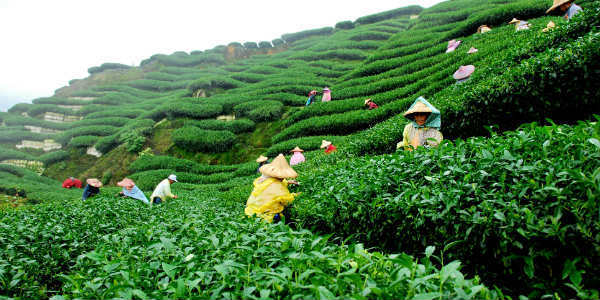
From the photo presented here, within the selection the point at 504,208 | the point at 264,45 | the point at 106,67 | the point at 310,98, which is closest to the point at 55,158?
the point at 310,98

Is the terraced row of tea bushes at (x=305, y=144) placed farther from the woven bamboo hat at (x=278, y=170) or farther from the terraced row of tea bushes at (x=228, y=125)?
the woven bamboo hat at (x=278, y=170)

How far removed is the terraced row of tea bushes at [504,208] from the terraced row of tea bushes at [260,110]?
1494 cm

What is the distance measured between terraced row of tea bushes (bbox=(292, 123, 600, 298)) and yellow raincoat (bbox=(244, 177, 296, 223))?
166 cm

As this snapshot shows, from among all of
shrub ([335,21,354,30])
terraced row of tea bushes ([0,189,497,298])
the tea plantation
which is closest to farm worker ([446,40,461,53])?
the tea plantation

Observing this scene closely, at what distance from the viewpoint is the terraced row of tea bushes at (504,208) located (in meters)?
1.97

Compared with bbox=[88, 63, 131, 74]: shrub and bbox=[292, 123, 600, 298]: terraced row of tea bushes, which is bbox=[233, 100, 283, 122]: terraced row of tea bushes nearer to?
bbox=[292, 123, 600, 298]: terraced row of tea bushes

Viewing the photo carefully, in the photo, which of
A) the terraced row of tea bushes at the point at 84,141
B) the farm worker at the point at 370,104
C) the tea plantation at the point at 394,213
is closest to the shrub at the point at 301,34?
the tea plantation at the point at 394,213

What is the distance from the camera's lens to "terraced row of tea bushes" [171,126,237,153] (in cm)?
1716

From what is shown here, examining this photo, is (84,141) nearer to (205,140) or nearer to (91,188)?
(205,140)

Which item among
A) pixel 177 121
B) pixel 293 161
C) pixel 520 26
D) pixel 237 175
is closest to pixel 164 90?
pixel 177 121

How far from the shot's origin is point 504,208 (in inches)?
89.9

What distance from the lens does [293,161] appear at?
11.6m

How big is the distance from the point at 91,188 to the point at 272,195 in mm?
7740

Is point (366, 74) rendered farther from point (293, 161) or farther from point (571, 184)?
point (571, 184)
